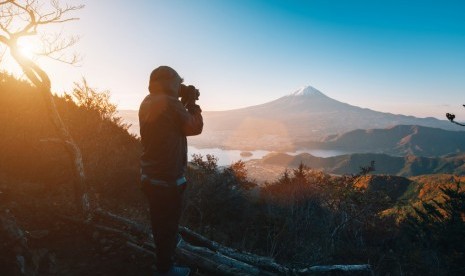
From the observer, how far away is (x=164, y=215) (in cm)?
303

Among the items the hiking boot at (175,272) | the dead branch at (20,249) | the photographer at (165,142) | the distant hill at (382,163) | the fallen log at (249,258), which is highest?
the photographer at (165,142)

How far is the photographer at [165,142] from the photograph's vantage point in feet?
9.36

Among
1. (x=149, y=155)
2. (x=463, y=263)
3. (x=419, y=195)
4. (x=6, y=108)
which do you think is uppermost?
(x=6, y=108)

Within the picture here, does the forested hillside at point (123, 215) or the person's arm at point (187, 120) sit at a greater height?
the person's arm at point (187, 120)

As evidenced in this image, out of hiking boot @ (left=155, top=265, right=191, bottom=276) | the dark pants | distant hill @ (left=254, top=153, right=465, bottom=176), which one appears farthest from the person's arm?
distant hill @ (left=254, top=153, right=465, bottom=176)

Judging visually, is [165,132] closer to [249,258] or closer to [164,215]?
[164,215]

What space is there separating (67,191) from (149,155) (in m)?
4.91

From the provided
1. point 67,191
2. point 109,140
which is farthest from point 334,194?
point 67,191

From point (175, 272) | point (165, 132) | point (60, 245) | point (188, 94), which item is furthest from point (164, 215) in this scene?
point (60, 245)

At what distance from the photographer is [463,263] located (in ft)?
34.6

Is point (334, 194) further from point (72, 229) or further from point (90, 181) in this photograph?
point (72, 229)

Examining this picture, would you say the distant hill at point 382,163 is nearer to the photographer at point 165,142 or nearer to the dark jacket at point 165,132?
the photographer at point 165,142

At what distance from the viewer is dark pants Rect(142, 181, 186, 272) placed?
2.94 m

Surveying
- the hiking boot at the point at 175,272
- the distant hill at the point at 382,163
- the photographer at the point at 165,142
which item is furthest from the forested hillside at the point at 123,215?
the distant hill at the point at 382,163
